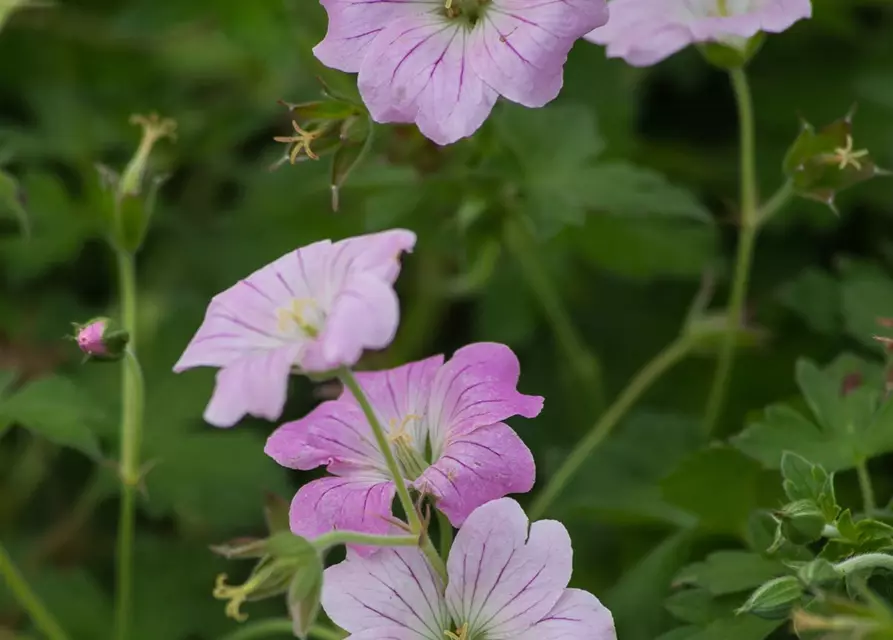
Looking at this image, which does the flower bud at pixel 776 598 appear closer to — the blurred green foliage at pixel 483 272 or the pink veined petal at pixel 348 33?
the blurred green foliage at pixel 483 272

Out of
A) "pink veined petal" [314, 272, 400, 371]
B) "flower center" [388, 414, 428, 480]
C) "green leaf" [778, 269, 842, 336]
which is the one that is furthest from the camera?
"green leaf" [778, 269, 842, 336]

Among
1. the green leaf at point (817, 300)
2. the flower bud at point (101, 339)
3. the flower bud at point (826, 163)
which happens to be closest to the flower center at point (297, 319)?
the flower bud at point (101, 339)

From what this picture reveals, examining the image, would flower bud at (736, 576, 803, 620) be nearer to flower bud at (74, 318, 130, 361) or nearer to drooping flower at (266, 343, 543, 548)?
drooping flower at (266, 343, 543, 548)

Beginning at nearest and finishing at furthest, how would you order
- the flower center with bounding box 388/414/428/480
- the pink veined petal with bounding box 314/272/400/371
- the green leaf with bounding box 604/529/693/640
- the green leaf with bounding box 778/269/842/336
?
the pink veined petal with bounding box 314/272/400/371
the flower center with bounding box 388/414/428/480
the green leaf with bounding box 604/529/693/640
the green leaf with bounding box 778/269/842/336

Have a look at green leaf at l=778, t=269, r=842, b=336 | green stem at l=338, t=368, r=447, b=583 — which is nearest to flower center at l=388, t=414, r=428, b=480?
green stem at l=338, t=368, r=447, b=583

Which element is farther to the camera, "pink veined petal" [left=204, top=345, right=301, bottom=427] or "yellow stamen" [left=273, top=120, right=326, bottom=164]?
"yellow stamen" [left=273, top=120, right=326, bottom=164]

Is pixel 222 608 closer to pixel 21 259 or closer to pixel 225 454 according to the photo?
pixel 225 454
